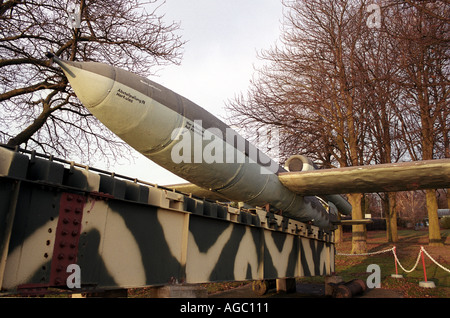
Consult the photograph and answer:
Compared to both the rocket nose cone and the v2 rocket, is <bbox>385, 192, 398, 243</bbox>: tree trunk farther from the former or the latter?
the rocket nose cone

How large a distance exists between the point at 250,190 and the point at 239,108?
41.9 ft

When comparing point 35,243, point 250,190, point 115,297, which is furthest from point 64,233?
point 250,190

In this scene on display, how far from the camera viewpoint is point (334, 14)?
18.5 metres

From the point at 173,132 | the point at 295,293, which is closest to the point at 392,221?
the point at 295,293

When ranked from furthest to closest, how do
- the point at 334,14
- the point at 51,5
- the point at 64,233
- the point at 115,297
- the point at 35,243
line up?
the point at 334,14
the point at 51,5
the point at 115,297
the point at 64,233
the point at 35,243

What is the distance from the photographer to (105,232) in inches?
Result: 134

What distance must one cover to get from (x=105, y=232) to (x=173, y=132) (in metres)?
2.23

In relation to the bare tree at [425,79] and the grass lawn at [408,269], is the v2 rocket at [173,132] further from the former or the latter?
the bare tree at [425,79]

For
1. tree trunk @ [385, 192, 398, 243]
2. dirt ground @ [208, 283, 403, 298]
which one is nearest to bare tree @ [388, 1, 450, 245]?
tree trunk @ [385, 192, 398, 243]

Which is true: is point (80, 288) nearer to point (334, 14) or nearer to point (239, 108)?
point (239, 108)

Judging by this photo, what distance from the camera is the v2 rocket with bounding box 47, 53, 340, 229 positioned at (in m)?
4.62
